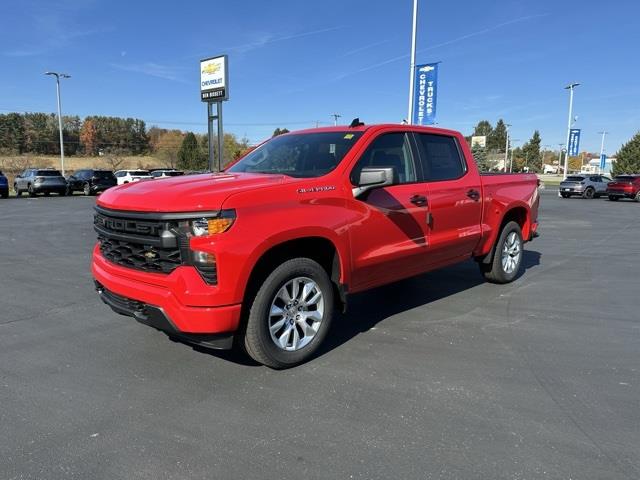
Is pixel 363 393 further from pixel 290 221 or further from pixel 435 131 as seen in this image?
pixel 435 131

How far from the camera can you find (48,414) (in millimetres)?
3141

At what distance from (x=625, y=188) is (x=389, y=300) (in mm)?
27941

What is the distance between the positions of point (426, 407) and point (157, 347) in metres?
2.40

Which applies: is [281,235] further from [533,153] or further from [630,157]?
[533,153]

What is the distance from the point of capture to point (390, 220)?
14.6 feet

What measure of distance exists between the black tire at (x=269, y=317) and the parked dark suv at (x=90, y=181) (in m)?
29.9

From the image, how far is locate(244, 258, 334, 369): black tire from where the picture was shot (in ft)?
11.7

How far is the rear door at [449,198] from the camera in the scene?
5047 mm

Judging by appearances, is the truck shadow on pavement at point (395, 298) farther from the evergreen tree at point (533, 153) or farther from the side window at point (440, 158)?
the evergreen tree at point (533, 153)

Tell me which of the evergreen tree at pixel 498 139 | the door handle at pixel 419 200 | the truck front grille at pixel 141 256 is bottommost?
the truck front grille at pixel 141 256

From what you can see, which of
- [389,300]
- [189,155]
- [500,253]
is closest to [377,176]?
[389,300]

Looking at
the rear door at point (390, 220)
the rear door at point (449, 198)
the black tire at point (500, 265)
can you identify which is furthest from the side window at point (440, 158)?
the black tire at point (500, 265)

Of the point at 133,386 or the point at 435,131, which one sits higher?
the point at 435,131

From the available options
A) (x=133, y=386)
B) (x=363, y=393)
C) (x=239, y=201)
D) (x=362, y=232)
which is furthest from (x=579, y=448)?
(x=133, y=386)
